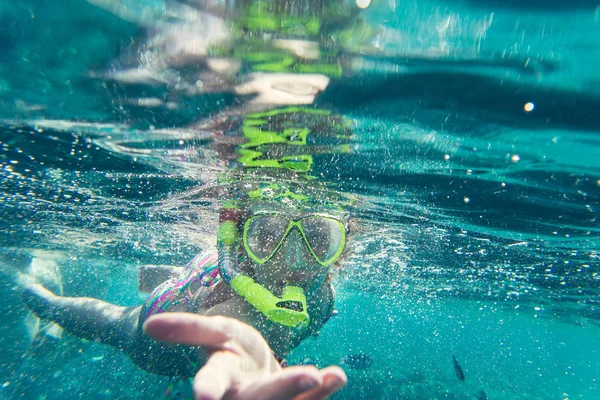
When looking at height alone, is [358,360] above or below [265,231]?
below

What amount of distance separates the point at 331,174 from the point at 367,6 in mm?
4827

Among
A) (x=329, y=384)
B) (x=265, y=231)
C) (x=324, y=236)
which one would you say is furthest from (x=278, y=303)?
(x=329, y=384)

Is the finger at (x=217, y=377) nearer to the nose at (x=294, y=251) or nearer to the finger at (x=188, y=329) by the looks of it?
the finger at (x=188, y=329)

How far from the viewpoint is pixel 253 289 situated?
500 centimetres

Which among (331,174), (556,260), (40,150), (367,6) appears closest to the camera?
(367,6)

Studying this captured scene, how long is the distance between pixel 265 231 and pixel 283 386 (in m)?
5.02

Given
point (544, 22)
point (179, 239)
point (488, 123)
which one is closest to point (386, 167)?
point (488, 123)

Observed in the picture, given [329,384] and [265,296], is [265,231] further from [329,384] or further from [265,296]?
[329,384]

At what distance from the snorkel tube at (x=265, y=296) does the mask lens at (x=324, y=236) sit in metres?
1.65

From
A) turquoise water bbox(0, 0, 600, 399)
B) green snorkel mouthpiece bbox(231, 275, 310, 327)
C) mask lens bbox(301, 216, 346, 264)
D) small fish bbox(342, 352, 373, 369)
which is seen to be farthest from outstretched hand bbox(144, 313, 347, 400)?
small fish bbox(342, 352, 373, 369)

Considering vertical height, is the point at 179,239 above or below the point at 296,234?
below

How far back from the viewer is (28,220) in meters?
14.8

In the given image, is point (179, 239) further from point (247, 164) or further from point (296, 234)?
point (296, 234)

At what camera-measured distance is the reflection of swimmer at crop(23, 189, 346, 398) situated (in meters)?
5.02
